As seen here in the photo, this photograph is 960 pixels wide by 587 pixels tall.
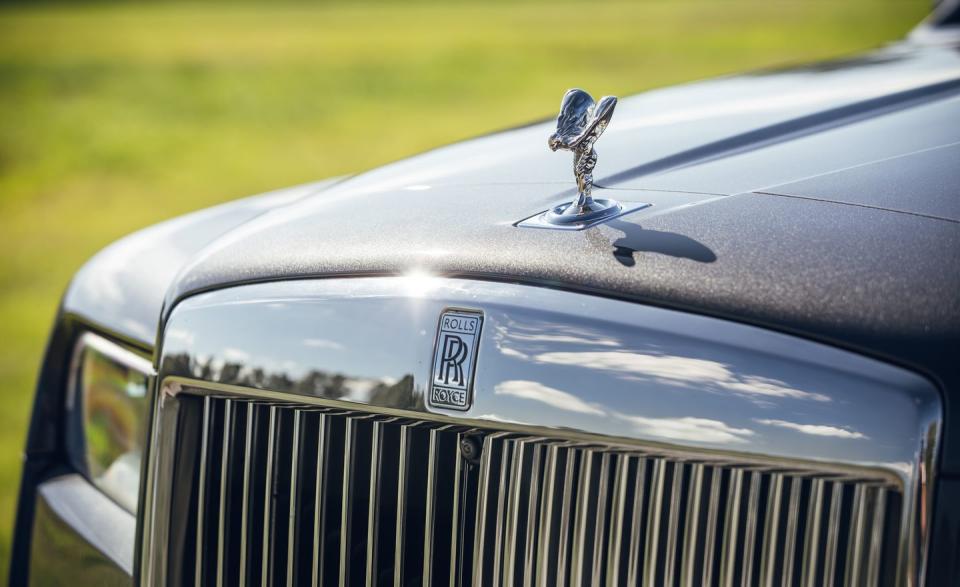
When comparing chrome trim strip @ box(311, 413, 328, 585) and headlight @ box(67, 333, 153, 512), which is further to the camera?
headlight @ box(67, 333, 153, 512)

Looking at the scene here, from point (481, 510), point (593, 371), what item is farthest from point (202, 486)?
point (593, 371)

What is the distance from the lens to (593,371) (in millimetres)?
1360

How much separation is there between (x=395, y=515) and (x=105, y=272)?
1.05 metres

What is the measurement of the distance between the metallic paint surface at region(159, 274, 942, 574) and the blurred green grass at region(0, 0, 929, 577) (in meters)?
2.58

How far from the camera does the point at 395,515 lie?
1561mm

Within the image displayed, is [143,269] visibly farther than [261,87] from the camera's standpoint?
No

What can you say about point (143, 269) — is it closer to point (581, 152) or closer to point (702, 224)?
point (581, 152)

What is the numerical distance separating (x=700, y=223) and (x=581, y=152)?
22cm

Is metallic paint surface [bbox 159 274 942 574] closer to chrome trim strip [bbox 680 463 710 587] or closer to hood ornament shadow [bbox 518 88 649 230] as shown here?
chrome trim strip [bbox 680 463 710 587]

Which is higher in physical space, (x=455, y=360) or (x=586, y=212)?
(x=586, y=212)

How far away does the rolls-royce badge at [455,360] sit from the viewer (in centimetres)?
145

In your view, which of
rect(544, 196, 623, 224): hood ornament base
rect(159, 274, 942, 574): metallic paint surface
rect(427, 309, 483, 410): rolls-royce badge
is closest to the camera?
rect(159, 274, 942, 574): metallic paint surface

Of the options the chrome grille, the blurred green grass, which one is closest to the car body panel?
the chrome grille

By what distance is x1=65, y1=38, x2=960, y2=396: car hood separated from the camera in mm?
1293
